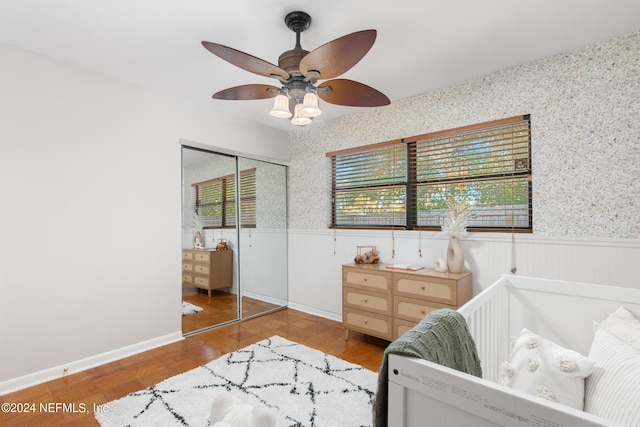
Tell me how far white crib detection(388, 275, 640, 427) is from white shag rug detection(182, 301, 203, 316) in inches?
106

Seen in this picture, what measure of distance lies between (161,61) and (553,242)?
3.23 m

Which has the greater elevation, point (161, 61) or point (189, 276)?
point (161, 61)

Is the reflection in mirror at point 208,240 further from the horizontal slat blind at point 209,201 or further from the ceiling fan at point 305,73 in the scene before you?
the ceiling fan at point 305,73

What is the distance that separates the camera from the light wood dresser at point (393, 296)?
2482mm

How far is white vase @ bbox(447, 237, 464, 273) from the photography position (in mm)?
2604

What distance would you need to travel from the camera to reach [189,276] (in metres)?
3.19

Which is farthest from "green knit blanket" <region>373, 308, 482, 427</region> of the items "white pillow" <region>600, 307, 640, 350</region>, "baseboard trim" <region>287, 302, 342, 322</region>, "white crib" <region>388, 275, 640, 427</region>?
"baseboard trim" <region>287, 302, 342, 322</region>

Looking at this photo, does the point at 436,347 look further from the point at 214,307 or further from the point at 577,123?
the point at 214,307

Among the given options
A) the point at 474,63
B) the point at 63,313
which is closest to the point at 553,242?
the point at 474,63

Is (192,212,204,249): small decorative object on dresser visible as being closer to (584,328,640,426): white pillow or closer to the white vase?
the white vase

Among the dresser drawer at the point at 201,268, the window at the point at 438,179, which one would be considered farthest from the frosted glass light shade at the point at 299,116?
the dresser drawer at the point at 201,268

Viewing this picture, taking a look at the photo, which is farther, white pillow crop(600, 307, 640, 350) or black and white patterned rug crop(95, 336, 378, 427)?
black and white patterned rug crop(95, 336, 378, 427)

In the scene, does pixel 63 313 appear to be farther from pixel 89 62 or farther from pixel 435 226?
pixel 435 226

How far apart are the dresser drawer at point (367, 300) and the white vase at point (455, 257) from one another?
0.59 m
